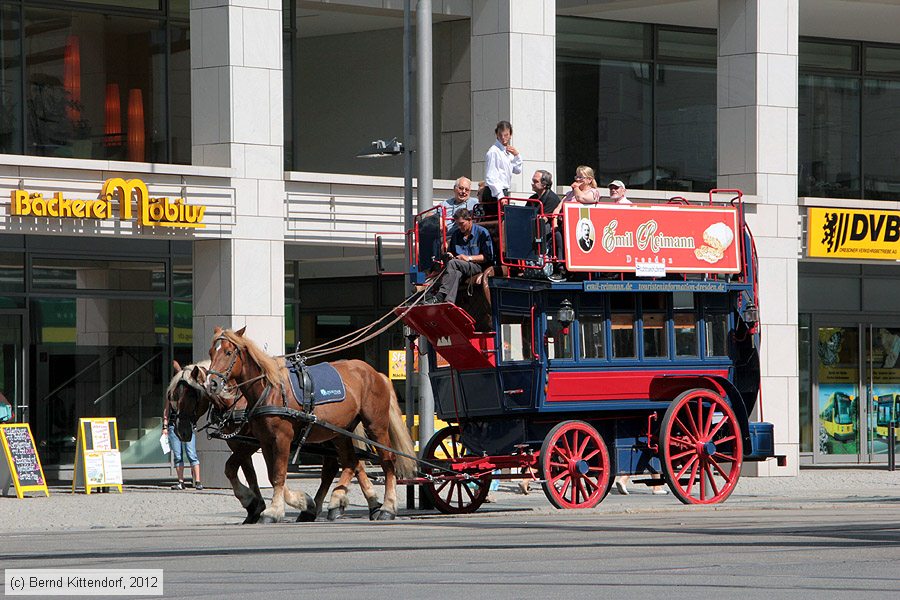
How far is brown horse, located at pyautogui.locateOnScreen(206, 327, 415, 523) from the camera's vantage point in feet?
54.9

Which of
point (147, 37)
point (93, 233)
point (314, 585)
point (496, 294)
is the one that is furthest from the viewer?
point (147, 37)

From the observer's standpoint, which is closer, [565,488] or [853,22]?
[565,488]

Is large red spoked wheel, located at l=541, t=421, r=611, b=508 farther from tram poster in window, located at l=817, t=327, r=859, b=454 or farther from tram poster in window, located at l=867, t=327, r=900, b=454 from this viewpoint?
tram poster in window, located at l=867, t=327, r=900, b=454

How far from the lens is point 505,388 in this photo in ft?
56.3

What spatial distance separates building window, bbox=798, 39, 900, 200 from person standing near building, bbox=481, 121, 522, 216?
14.6 meters

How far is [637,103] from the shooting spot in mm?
30828

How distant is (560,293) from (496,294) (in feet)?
2.31

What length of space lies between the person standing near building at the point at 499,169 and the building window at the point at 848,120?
1465 centimetres

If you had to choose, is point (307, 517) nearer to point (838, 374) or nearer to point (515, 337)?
point (515, 337)

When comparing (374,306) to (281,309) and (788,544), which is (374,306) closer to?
(281,309)

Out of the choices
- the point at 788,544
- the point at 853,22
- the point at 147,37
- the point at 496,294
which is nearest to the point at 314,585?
the point at 788,544

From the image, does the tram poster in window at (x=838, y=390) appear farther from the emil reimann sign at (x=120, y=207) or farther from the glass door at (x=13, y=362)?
the glass door at (x=13, y=362)

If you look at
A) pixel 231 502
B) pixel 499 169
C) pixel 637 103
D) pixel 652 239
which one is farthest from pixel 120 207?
pixel 637 103

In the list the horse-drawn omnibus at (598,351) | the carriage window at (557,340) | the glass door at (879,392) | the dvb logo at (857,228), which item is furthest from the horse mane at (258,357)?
→ the glass door at (879,392)
